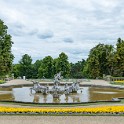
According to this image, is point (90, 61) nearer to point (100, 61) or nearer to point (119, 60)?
point (100, 61)

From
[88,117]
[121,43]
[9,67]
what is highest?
[121,43]

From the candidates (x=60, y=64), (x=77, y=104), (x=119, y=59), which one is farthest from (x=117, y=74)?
(x=77, y=104)

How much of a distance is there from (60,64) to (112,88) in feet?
103

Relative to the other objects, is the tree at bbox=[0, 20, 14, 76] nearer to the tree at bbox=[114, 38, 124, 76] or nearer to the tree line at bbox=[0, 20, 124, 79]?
the tree line at bbox=[0, 20, 124, 79]

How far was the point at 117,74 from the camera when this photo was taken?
201 feet

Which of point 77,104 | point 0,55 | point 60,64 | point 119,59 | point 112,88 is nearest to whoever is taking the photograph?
point 77,104

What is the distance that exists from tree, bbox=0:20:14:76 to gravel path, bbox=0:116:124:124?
123 ft

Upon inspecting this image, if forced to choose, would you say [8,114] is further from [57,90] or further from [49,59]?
[49,59]

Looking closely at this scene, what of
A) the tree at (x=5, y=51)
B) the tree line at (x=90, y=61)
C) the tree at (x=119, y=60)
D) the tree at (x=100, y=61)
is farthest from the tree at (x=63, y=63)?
the tree at (x=5, y=51)

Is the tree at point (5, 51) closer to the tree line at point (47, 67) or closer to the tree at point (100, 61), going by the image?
the tree line at point (47, 67)

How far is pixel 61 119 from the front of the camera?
15.4m

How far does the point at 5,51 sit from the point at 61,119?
40932mm

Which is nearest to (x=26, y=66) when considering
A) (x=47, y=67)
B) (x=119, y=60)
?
(x=47, y=67)

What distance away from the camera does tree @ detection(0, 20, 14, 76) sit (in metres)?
52.9
